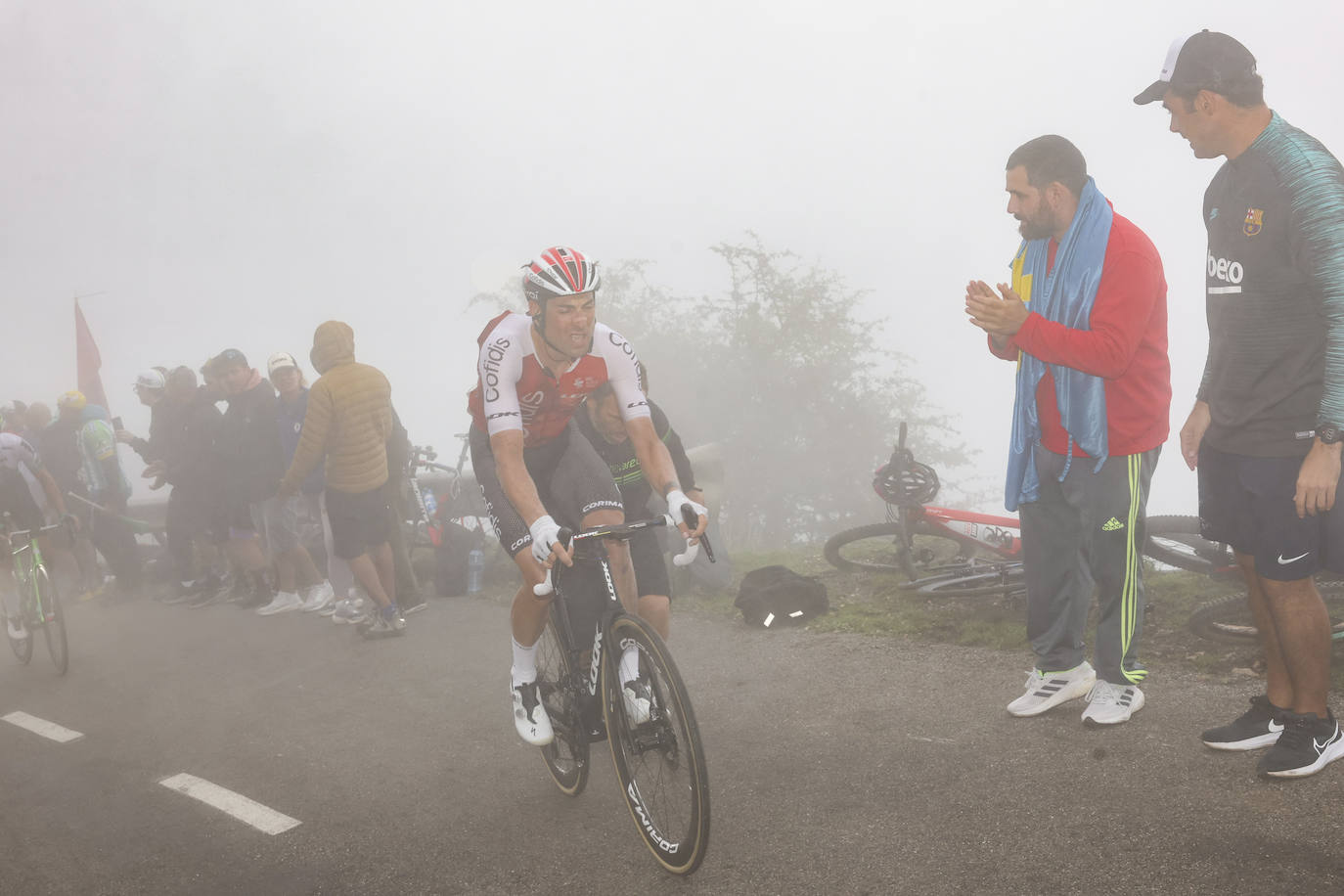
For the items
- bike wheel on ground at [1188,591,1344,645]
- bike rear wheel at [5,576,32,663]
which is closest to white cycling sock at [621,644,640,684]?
bike wheel on ground at [1188,591,1344,645]

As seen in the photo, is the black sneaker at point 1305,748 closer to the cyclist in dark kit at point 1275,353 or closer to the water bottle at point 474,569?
the cyclist in dark kit at point 1275,353

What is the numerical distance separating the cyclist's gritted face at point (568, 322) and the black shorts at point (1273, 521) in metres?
2.35

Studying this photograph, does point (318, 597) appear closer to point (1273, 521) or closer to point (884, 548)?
point (884, 548)

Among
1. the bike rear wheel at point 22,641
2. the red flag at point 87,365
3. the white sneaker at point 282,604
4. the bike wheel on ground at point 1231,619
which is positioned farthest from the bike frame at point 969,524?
the red flag at point 87,365

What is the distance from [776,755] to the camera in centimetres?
463

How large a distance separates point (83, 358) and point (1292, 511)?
21.0 m

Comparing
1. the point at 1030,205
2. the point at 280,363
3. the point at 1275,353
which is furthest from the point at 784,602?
the point at 280,363

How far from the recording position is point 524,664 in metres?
4.32

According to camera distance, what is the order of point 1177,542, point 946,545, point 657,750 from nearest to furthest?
point 657,750, point 1177,542, point 946,545

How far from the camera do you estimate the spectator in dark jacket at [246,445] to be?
371 inches

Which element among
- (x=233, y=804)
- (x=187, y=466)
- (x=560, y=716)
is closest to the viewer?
(x=560, y=716)

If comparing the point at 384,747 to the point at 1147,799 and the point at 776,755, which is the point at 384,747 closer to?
the point at 776,755

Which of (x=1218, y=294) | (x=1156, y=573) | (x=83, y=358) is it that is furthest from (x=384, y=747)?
(x=83, y=358)

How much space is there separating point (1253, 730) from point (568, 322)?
3.05 m
